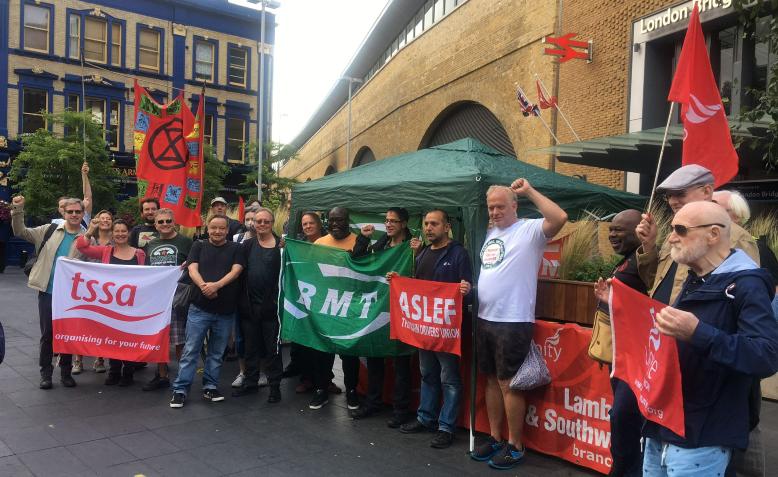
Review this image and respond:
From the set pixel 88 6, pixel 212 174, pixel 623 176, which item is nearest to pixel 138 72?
pixel 88 6

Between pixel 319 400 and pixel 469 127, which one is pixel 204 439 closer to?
pixel 319 400

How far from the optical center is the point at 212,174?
2938cm

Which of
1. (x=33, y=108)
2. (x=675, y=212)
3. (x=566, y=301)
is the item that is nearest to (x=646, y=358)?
(x=675, y=212)

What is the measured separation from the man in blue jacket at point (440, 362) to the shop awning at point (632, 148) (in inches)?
172

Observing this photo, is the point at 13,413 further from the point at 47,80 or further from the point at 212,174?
the point at 47,80

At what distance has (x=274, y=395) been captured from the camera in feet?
21.3

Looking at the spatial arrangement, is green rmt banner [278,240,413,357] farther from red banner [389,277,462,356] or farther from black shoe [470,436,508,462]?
black shoe [470,436,508,462]

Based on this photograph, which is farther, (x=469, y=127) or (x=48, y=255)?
(x=469, y=127)

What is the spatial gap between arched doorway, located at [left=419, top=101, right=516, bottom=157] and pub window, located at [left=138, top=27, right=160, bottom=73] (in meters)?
16.7

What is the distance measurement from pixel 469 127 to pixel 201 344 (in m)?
15.5

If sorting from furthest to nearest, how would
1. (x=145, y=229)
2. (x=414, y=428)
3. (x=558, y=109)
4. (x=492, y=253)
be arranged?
(x=558, y=109)
(x=145, y=229)
(x=414, y=428)
(x=492, y=253)

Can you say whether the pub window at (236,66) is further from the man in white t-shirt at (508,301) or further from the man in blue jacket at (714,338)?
the man in blue jacket at (714,338)

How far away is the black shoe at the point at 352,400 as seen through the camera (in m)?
6.13

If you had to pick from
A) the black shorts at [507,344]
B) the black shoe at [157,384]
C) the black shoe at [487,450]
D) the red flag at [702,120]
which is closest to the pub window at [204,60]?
the black shoe at [157,384]
